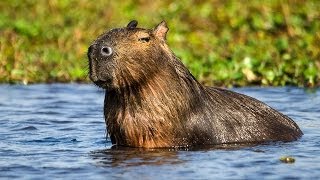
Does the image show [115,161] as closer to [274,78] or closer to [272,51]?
[274,78]

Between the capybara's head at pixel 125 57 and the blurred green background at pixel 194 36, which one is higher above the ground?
the blurred green background at pixel 194 36

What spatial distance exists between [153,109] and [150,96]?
11cm

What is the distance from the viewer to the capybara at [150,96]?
7.91 meters

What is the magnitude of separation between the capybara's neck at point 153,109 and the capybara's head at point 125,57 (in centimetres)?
8

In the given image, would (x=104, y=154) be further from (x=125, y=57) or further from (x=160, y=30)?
(x=160, y=30)

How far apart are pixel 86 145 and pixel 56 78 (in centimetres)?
419

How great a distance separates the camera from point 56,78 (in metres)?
12.8

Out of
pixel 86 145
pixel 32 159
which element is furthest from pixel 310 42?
pixel 32 159

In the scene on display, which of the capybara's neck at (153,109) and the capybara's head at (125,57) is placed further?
the capybara's neck at (153,109)

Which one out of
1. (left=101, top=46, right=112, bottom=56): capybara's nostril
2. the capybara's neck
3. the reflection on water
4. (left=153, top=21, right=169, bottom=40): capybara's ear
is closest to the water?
the reflection on water

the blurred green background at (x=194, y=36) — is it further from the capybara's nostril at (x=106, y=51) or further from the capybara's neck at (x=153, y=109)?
the capybara's nostril at (x=106, y=51)

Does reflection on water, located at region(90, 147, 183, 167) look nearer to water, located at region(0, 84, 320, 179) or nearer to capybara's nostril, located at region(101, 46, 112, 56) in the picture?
water, located at region(0, 84, 320, 179)

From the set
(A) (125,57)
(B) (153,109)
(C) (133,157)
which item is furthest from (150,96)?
(C) (133,157)

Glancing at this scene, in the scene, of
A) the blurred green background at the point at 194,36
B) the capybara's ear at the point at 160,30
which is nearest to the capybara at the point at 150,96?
the capybara's ear at the point at 160,30
